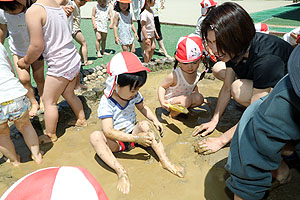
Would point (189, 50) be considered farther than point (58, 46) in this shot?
Yes

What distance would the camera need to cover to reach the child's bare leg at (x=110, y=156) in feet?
6.25

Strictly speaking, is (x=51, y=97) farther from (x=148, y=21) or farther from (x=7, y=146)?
(x=148, y=21)

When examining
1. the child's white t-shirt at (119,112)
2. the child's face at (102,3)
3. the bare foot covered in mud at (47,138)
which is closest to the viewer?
the child's white t-shirt at (119,112)

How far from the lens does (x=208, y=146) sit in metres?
2.26

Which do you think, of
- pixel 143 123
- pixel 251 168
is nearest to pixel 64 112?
pixel 143 123

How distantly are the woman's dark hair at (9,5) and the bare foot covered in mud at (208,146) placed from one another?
2331 millimetres

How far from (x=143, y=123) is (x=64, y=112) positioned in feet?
4.14

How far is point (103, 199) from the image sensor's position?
106 centimetres

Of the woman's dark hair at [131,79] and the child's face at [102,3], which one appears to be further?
the child's face at [102,3]

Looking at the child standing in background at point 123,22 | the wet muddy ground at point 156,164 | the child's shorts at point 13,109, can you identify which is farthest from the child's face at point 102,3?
the child's shorts at point 13,109

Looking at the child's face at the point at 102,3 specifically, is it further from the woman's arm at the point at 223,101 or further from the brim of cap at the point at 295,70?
the brim of cap at the point at 295,70

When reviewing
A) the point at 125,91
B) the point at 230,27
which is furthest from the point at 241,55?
the point at 125,91

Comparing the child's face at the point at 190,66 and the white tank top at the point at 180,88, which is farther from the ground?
the child's face at the point at 190,66

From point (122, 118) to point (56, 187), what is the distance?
1.27m
